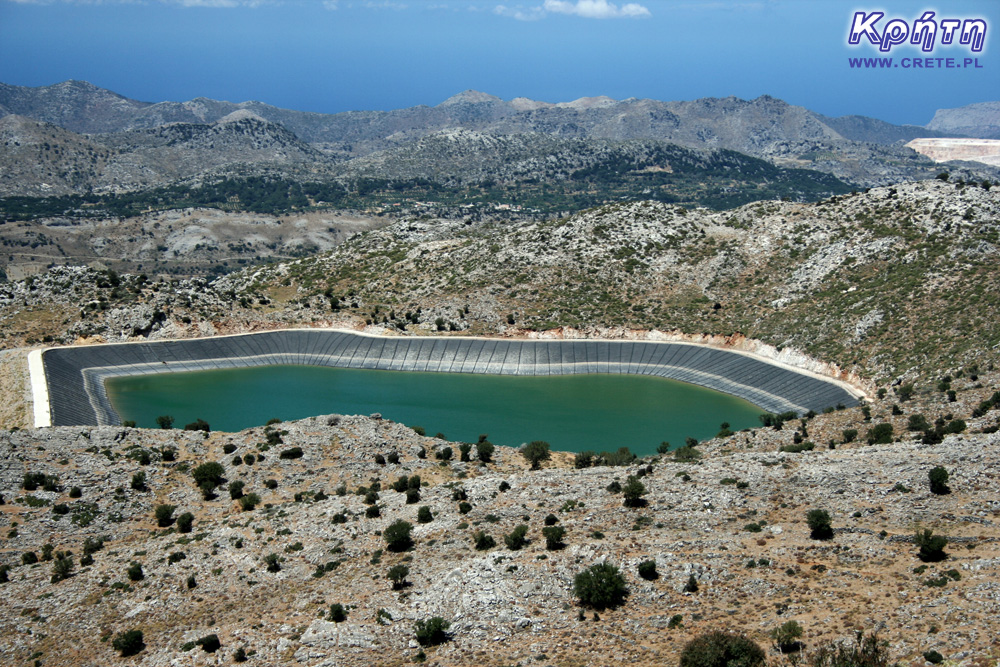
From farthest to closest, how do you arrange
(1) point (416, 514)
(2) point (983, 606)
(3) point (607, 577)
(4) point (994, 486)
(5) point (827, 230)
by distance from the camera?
1. (5) point (827, 230)
2. (1) point (416, 514)
3. (4) point (994, 486)
4. (3) point (607, 577)
5. (2) point (983, 606)

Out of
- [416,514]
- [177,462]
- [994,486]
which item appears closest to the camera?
[994,486]

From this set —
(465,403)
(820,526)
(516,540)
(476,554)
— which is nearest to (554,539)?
(516,540)

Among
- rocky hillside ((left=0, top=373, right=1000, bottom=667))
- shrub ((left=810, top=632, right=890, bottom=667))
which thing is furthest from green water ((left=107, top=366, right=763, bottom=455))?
shrub ((left=810, top=632, right=890, bottom=667))

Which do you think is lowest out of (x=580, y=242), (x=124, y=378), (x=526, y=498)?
(x=124, y=378)

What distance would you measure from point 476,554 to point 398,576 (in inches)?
170

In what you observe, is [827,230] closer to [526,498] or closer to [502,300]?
[502,300]

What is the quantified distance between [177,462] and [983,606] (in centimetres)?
5025

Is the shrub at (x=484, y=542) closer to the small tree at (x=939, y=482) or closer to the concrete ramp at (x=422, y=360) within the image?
the small tree at (x=939, y=482)

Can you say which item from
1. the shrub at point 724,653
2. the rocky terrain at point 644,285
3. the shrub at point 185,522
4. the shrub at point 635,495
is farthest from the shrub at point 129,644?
the rocky terrain at point 644,285

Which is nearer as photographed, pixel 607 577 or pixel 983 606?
pixel 983 606

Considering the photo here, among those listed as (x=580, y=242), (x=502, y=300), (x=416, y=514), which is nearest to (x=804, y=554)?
(x=416, y=514)

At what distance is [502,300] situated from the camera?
11788 centimetres

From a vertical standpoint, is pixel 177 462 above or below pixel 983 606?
below

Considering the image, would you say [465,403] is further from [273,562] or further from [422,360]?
[273,562]
